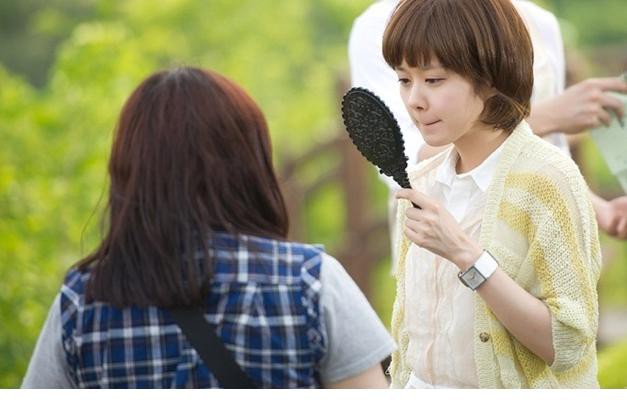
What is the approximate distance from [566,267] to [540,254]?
51 millimetres

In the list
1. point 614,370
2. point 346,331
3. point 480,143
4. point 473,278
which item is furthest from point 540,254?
point 614,370

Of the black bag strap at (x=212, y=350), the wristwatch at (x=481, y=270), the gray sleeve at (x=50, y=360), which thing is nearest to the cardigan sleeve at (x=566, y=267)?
the wristwatch at (x=481, y=270)

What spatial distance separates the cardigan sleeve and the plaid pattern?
0.40 meters

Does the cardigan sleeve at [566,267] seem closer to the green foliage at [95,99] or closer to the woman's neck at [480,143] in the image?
the woman's neck at [480,143]

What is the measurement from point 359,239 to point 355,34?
518cm

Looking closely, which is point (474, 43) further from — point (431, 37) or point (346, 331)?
point (346, 331)

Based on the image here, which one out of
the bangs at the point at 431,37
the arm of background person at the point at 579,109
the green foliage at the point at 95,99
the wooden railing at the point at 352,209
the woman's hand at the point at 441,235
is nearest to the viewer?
the woman's hand at the point at 441,235

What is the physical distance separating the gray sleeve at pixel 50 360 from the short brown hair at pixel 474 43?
30.5 inches

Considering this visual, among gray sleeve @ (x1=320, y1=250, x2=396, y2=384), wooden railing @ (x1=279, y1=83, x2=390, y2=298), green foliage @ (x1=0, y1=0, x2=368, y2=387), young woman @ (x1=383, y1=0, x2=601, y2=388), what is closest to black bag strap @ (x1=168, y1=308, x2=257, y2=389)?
gray sleeve @ (x1=320, y1=250, x2=396, y2=384)

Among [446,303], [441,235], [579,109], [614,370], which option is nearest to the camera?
[441,235]

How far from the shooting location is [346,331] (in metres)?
2.26

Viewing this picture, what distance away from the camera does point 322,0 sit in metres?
9.70

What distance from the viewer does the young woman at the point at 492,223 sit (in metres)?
2.23
